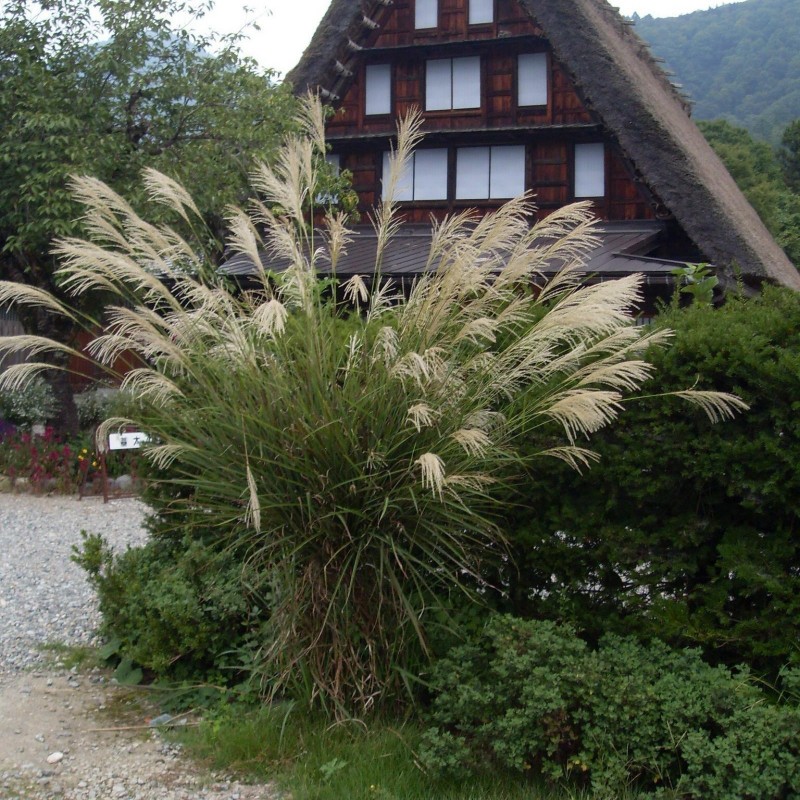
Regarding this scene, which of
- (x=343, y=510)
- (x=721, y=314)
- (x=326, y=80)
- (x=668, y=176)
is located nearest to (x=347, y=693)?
(x=343, y=510)

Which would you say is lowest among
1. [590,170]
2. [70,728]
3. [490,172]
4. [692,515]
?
[70,728]

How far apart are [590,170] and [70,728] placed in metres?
10.9

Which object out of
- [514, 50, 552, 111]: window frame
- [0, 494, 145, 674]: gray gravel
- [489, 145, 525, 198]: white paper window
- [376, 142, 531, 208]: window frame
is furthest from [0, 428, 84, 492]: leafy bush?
[514, 50, 552, 111]: window frame

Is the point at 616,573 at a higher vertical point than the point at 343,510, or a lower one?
lower

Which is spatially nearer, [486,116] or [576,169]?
[576,169]

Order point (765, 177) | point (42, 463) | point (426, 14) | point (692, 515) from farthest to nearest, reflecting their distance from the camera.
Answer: point (765, 177), point (426, 14), point (42, 463), point (692, 515)

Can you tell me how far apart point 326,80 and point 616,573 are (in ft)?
36.7

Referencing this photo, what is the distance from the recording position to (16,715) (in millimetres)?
3607

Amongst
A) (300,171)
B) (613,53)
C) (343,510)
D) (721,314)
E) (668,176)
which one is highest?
(613,53)

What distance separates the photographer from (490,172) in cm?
1338

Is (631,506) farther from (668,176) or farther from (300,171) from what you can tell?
(668,176)

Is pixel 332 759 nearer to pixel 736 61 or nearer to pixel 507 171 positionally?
pixel 507 171

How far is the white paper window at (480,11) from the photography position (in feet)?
43.5

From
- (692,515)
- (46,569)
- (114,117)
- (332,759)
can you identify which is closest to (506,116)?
(114,117)
